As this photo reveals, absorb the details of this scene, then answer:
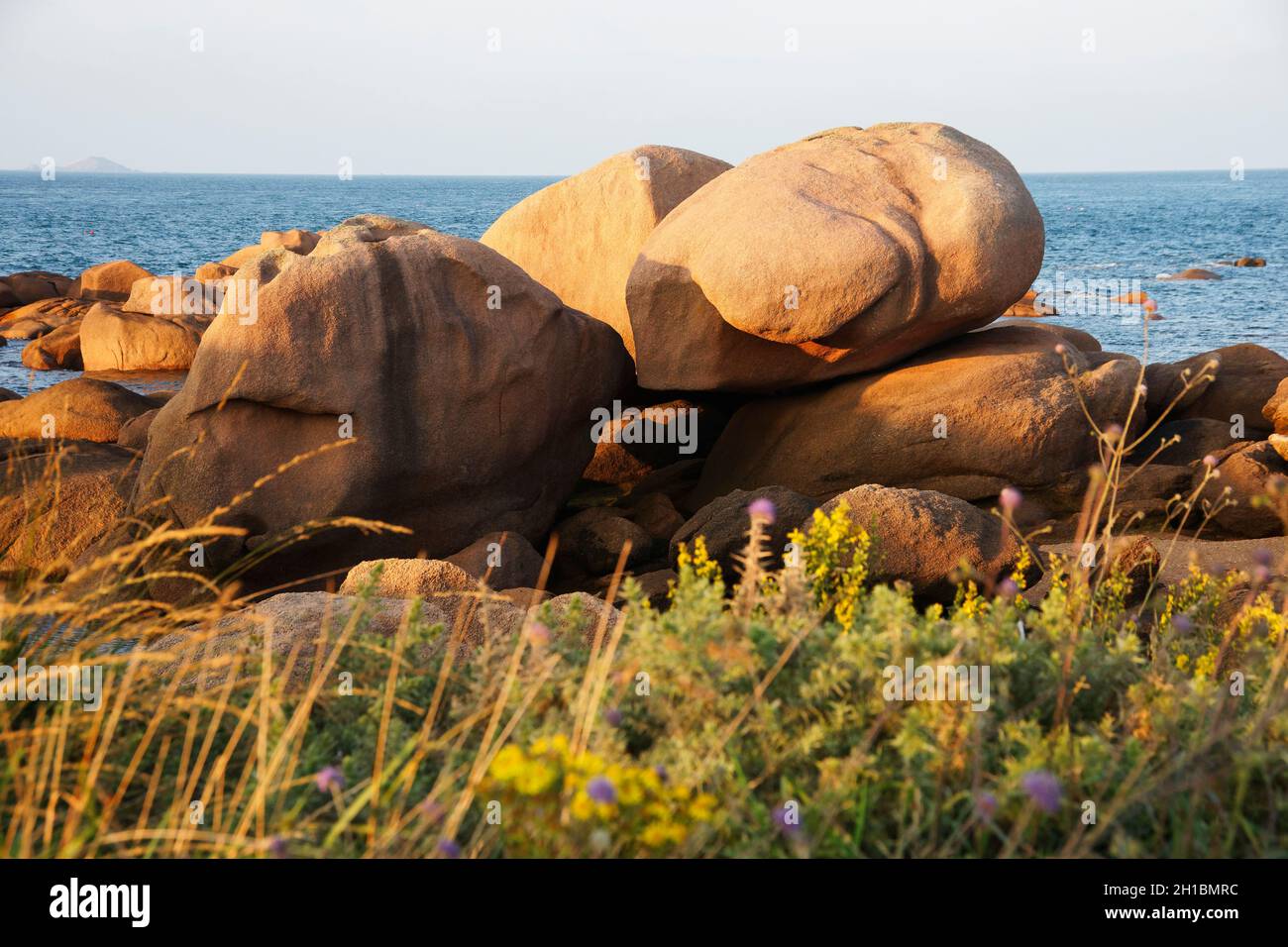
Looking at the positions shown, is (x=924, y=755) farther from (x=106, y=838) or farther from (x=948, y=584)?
(x=948, y=584)

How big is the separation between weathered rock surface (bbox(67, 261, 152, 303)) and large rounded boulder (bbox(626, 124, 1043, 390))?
2137cm

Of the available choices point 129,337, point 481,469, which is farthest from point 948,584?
point 129,337

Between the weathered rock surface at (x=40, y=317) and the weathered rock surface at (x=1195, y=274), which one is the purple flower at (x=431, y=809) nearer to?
the weathered rock surface at (x=40, y=317)

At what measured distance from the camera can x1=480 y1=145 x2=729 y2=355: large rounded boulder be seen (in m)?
11.3

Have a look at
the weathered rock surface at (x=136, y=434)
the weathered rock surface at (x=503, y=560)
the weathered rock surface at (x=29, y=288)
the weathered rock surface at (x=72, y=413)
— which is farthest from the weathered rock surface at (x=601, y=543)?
the weathered rock surface at (x=29, y=288)

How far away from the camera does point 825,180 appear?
988 cm

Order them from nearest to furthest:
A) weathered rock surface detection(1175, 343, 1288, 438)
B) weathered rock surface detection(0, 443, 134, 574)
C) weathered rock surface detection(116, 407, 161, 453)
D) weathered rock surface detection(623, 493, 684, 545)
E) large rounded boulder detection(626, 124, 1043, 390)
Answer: weathered rock surface detection(0, 443, 134, 574)
large rounded boulder detection(626, 124, 1043, 390)
weathered rock surface detection(623, 493, 684, 545)
weathered rock surface detection(116, 407, 161, 453)
weathered rock surface detection(1175, 343, 1288, 438)

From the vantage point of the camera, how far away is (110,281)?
27.8 metres

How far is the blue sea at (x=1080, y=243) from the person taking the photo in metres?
24.4

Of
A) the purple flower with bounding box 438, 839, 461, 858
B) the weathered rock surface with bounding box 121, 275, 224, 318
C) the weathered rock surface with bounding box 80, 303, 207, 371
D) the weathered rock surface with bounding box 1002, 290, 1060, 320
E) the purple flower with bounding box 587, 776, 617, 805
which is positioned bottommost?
the purple flower with bounding box 438, 839, 461, 858

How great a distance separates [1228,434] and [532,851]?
33.6ft

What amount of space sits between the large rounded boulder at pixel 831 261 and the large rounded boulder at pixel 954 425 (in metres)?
0.30

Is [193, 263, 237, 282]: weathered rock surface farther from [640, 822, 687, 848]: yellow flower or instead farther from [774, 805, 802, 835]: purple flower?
[640, 822, 687, 848]: yellow flower

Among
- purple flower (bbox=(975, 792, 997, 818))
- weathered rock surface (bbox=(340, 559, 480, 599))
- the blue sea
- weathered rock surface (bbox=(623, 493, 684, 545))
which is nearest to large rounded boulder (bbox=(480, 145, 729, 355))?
weathered rock surface (bbox=(623, 493, 684, 545))
